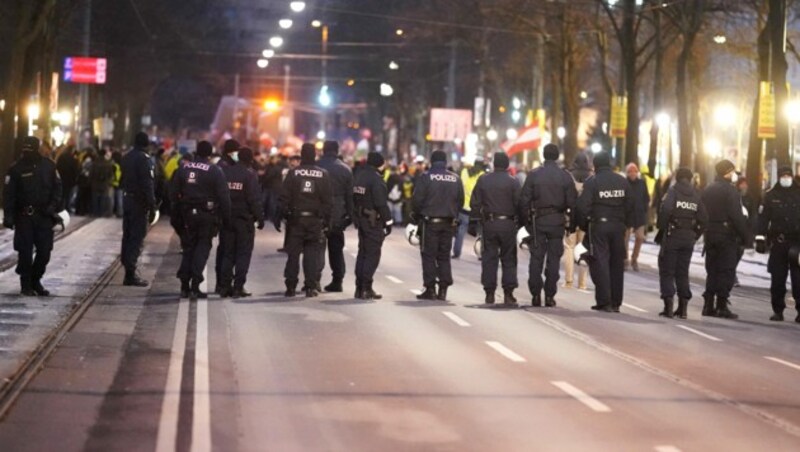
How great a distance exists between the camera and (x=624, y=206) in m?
21.1

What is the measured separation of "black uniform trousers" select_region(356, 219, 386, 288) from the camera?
21.6 m

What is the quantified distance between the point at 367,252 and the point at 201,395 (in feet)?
30.1

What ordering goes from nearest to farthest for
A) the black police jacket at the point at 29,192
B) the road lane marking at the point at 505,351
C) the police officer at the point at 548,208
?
the road lane marking at the point at 505,351 < the black police jacket at the point at 29,192 < the police officer at the point at 548,208

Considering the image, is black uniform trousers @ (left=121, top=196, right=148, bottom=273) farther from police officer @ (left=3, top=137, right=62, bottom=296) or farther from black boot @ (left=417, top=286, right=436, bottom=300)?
black boot @ (left=417, top=286, right=436, bottom=300)

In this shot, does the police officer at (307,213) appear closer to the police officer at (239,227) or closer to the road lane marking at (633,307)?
the police officer at (239,227)

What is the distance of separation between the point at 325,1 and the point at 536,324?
276 feet

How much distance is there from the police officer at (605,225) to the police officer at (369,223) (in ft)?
8.23

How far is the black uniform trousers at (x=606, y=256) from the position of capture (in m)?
21.0

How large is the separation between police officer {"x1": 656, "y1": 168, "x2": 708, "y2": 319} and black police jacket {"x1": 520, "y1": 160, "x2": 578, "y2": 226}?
123cm

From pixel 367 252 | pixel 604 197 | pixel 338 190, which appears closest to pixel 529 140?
pixel 338 190

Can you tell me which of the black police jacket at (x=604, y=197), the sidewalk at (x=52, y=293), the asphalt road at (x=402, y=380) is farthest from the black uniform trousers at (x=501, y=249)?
the sidewalk at (x=52, y=293)

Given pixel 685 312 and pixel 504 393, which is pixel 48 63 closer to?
pixel 685 312

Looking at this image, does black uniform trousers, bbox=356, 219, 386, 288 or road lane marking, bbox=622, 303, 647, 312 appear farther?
road lane marking, bbox=622, 303, 647, 312

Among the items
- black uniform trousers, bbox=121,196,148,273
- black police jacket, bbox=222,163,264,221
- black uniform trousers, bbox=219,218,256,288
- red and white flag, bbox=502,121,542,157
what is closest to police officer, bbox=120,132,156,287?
black uniform trousers, bbox=121,196,148,273
